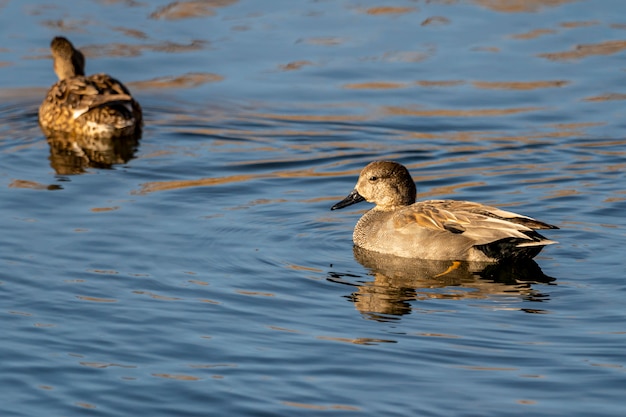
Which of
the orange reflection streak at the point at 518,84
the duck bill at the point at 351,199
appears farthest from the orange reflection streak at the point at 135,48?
the duck bill at the point at 351,199

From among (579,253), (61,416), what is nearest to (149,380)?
(61,416)

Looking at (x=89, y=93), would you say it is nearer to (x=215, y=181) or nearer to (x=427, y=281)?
(x=215, y=181)

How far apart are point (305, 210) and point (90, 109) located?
4.32 metres

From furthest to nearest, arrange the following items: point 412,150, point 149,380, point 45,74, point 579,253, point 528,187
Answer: point 45,74, point 412,150, point 528,187, point 579,253, point 149,380

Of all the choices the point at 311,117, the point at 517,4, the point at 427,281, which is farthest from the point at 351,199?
the point at 517,4

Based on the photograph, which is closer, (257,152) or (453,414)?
(453,414)

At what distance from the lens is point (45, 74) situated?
17.9 m

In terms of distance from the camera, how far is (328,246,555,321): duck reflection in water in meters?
9.94

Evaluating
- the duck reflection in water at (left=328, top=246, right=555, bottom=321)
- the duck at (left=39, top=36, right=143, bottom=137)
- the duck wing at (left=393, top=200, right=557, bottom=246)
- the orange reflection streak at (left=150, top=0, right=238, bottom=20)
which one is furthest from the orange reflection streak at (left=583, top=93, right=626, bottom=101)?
the orange reflection streak at (left=150, top=0, right=238, bottom=20)

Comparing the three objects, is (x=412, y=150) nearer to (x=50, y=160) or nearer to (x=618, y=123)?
(x=618, y=123)

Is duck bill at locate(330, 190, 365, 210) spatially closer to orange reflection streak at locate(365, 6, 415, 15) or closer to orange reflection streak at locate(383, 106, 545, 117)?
orange reflection streak at locate(383, 106, 545, 117)

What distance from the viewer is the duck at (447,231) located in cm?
1078

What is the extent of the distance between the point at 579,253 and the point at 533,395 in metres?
3.36

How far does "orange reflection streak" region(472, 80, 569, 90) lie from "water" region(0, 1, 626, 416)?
0.11m
